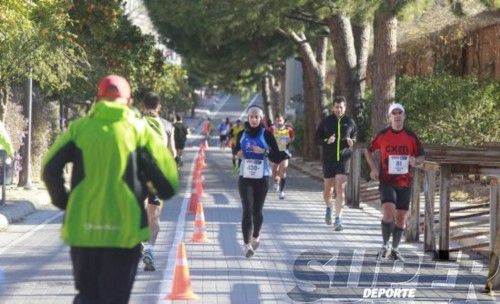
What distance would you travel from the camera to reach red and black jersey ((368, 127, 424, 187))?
13914 mm

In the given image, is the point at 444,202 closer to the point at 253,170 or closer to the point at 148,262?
the point at 253,170

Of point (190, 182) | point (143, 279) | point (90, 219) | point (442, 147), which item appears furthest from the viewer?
point (190, 182)

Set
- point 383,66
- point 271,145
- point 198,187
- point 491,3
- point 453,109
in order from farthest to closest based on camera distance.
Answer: point 453,109, point 383,66, point 198,187, point 491,3, point 271,145

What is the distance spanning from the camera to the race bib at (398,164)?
13.9 m

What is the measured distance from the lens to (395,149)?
13.9m

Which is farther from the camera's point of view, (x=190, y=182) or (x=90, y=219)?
(x=190, y=182)

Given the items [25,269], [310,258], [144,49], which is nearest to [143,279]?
[25,269]

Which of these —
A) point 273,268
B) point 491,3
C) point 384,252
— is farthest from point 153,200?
point 491,3

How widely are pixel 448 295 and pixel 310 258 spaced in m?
3.03

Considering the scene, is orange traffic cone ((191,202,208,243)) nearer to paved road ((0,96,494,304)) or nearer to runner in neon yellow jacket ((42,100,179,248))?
paved road ((0,96,494,304))

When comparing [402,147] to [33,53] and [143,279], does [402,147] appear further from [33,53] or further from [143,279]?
[33,53]

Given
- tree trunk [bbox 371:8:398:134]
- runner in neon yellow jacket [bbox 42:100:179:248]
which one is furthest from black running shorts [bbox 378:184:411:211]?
tree trunk [bbox 371:8:398:134]

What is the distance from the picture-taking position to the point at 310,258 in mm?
14352

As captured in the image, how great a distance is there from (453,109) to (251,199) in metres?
14.7
